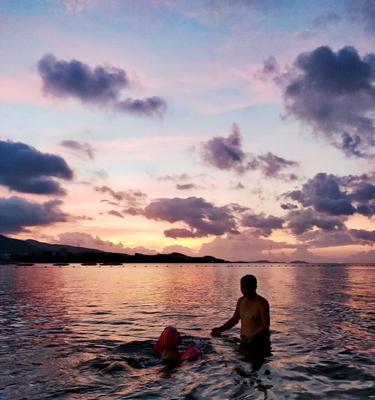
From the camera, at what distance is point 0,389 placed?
1039cm

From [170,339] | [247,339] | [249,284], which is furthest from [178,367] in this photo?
[249,284]

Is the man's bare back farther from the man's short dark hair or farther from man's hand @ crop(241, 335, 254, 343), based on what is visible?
the man's short dark hair

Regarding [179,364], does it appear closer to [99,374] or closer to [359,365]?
[99,374]

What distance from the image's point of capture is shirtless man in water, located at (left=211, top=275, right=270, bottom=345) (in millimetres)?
13602

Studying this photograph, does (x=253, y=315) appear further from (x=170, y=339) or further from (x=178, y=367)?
(x=178, y=367)

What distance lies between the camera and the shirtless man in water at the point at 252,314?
13602 mm

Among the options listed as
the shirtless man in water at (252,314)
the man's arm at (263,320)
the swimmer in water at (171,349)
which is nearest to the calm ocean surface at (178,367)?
the swimmer in water at (171,349)

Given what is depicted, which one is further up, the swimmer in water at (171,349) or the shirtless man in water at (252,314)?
the shirtless man in water at (252,314)

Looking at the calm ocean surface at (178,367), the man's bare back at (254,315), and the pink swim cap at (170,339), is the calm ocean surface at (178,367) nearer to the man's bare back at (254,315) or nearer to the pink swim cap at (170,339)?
→ the pink swim cap at (170,339)

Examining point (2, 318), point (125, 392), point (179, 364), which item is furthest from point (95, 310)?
point (125, 392)

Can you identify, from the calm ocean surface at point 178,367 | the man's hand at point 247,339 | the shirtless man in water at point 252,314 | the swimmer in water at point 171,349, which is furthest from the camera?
the man's hand at point 247,339

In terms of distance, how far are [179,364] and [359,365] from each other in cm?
581

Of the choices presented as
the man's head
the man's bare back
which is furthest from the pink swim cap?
the man's head

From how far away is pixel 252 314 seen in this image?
13883 millimetres
